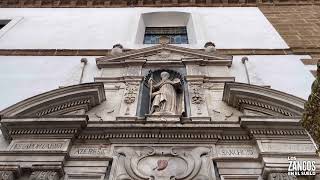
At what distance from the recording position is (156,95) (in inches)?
324

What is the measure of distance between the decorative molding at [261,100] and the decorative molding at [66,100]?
255 cm

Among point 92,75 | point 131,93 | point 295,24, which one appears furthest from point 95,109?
point 295,24

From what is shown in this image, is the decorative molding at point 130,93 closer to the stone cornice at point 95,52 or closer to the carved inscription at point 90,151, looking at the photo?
the carved inscription at point 90,151

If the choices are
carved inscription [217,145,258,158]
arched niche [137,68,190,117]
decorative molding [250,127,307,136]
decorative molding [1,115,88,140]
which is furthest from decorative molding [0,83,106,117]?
decorative molding [250,127,307,136]

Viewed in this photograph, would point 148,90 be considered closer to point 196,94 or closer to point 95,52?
point 196,94

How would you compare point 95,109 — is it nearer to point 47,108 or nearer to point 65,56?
point 47,108

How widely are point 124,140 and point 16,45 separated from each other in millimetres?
5389

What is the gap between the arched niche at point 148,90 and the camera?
26.5ft

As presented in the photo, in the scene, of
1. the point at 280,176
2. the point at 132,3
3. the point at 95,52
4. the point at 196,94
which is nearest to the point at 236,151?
the point at 280,176

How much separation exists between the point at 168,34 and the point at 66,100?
551 cm

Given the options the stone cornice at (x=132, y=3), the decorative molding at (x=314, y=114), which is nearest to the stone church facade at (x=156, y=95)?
the stone cornice at (x=132, y=3)

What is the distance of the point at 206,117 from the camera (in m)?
7.63

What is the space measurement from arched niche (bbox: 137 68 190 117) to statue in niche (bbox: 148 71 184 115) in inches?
3.5

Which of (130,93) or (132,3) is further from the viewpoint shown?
(132,3)
